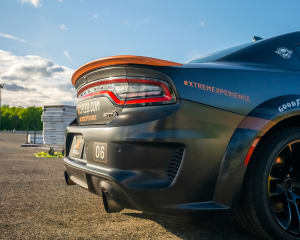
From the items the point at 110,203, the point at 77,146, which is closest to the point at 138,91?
the point at 110,203

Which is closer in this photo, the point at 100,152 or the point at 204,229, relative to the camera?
the point at 100,152

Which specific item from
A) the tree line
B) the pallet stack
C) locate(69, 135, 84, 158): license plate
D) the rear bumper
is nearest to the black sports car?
the rear bumper

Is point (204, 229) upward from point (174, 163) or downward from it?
downward

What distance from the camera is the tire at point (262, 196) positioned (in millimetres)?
2260

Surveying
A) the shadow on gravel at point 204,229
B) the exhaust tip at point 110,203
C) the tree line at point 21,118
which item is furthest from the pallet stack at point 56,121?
the tree line at point 21,118

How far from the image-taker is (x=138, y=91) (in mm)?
2201

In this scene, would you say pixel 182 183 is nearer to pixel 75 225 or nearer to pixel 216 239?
pixel 216 239

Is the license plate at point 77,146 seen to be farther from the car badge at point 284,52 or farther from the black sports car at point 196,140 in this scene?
the car badge at point 284,52

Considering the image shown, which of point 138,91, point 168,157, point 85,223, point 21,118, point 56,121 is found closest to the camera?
point 168,157

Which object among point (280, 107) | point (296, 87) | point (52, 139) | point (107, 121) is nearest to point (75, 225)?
point (107, 121)

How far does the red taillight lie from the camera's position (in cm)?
213

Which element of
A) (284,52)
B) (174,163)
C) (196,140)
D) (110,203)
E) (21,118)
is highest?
(21,118)

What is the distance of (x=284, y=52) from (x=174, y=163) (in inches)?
58.9

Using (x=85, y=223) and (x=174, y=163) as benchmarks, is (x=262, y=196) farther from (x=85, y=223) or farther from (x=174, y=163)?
(x=85, y=223)
